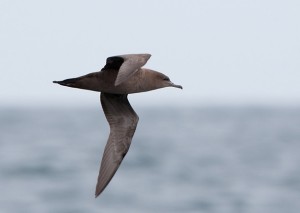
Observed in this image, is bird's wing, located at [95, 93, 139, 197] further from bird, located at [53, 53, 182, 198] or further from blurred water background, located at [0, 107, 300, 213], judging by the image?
blurred water background, located at [0, 107, 300, 213]

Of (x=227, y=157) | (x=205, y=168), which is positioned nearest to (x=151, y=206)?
(x=205, y=168)

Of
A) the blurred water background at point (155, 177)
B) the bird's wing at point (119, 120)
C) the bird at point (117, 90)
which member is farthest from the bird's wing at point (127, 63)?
the blurred water background at point (155, 177)

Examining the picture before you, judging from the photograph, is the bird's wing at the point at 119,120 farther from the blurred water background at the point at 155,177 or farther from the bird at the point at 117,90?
the blurred water background at the point at 155,177

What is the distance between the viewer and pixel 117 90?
520 inches

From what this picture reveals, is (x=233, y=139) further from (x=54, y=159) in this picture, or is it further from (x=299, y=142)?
(x=54, y=159)

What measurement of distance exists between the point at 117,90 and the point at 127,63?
112cm

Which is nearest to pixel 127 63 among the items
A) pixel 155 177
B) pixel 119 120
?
pixel 119 120

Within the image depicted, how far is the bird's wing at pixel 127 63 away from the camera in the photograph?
11.8m

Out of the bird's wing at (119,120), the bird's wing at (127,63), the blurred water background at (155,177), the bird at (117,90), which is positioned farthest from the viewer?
the blurred water background at (155,177)

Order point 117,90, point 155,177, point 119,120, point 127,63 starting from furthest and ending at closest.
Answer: point 155,177, point 119,120, point 117,90, point 127,63

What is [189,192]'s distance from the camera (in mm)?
27453

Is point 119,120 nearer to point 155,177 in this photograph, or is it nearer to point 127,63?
point 127,63

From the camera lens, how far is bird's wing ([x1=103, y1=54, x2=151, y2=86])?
1182 cm

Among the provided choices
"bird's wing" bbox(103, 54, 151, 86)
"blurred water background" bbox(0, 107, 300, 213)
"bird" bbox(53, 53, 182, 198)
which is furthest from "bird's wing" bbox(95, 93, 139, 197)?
"blurred water background" bbox(0, 107, 300, 213)
